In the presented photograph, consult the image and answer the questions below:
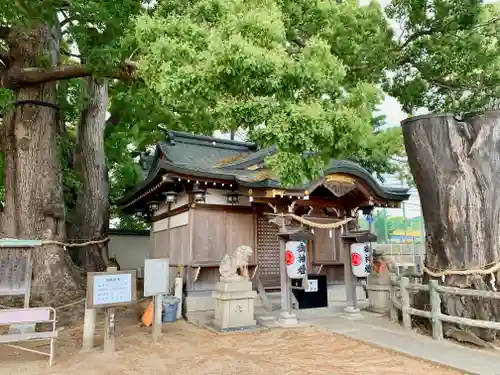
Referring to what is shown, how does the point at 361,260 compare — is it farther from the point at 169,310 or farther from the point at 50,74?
the point at 50,74

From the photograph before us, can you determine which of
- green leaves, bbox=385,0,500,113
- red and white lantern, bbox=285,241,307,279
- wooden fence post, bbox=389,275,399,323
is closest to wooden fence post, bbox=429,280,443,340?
wooden fence post, bbox=389,275,399,323

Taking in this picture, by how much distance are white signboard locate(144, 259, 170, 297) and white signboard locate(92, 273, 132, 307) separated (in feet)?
1.64

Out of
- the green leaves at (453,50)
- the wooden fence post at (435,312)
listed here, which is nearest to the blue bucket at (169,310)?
the wooden fence post at (435,312)

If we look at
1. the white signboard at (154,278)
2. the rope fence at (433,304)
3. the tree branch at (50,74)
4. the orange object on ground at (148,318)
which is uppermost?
the tree branch at (50,74)

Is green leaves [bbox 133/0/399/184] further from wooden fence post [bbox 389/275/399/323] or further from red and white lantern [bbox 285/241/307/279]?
wooden fence post [bbox 389/275/399/323]

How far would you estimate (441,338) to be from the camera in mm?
6867

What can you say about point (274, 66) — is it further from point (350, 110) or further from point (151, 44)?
point (151, 44)

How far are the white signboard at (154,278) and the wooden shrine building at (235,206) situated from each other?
239cm

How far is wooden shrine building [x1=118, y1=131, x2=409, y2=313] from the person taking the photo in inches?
370

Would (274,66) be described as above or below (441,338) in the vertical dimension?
above

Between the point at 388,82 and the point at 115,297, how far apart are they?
8590mm

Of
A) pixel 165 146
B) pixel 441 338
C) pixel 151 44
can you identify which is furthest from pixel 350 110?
pixel 165 146

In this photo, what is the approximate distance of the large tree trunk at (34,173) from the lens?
9734 mm

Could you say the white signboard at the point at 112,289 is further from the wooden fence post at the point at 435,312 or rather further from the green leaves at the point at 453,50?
the green leaves at the point at 453,50
